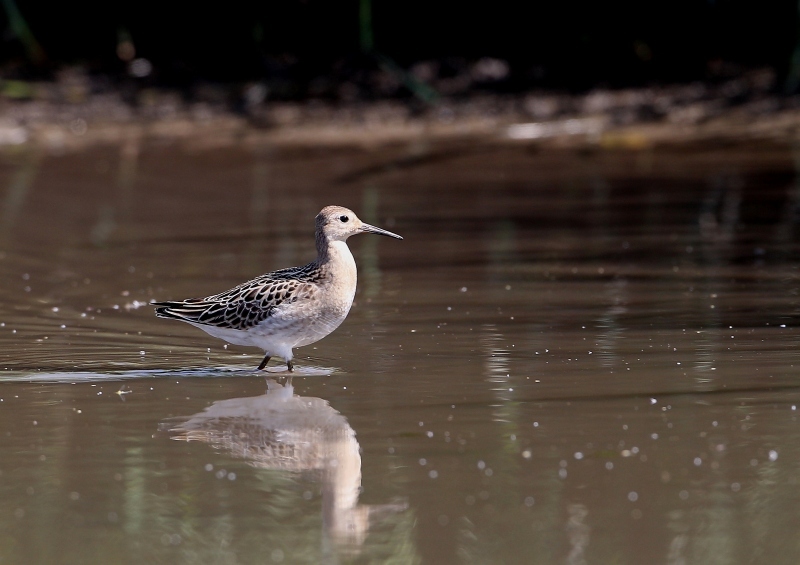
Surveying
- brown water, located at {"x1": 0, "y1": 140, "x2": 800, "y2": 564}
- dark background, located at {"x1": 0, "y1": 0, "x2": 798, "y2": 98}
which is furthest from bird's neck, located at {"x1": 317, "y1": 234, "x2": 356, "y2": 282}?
dark background, located at {"x1": 0, "y1": 0, "x2": 798, "y2": 98}

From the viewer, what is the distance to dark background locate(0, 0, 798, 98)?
618 inches

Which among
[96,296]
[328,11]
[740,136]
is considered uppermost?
[328,11]

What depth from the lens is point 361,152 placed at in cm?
1417

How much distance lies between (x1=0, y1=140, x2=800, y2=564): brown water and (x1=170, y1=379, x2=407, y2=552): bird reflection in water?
19mm

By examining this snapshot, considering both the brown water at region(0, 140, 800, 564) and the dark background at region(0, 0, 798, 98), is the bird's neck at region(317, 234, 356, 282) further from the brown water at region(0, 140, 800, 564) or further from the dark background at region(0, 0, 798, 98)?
the dark background at region(0, 0, 798, 98)

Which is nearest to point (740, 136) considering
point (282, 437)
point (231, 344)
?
point (231, 344)

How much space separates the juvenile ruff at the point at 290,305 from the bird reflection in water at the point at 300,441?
0.38m

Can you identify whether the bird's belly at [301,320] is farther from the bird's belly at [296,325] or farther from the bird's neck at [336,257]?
the bird's neck at [336,257]

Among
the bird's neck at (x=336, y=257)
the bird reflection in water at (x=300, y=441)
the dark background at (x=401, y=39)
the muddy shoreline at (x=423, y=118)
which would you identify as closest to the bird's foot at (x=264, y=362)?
the bird reflection in water at (x=300, y=441)

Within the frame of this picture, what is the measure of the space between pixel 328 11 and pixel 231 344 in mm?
9192

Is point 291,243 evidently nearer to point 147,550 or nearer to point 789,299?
point 789,299

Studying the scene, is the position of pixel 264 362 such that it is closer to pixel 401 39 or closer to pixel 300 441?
pixel 300 441

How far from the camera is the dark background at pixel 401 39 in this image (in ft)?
51.5

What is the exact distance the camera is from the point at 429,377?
23.1ft
